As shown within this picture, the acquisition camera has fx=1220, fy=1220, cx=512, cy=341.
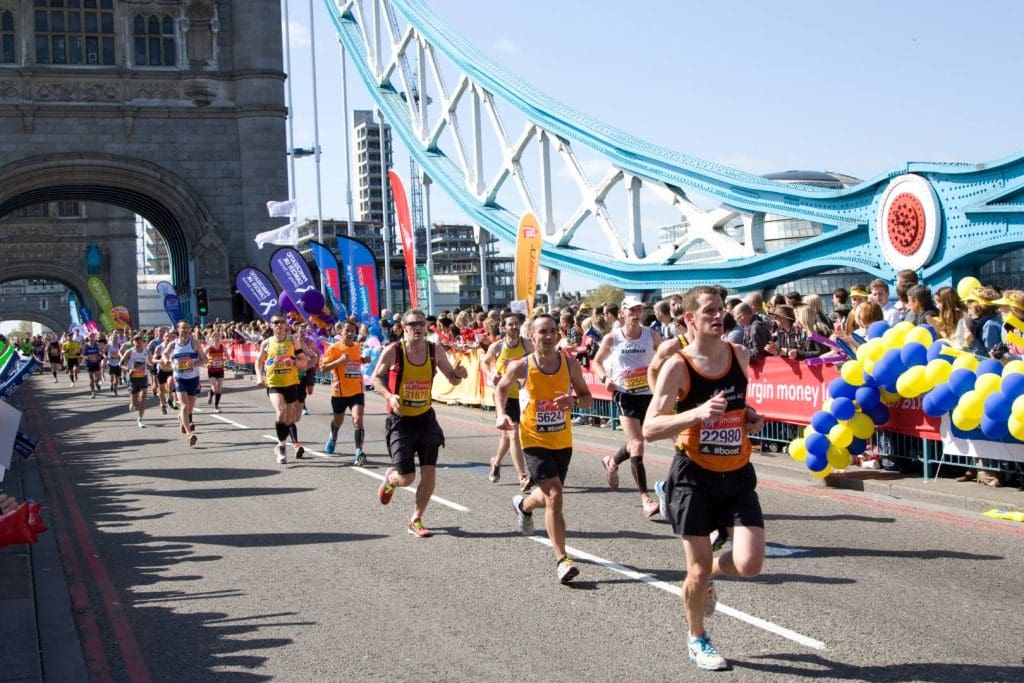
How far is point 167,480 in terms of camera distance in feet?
47.0

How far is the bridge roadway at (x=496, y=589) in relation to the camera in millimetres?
6230

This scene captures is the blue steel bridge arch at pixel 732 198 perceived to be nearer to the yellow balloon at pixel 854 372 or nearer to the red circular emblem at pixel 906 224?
the red circular emblem at pixel 906 224

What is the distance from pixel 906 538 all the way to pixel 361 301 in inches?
954

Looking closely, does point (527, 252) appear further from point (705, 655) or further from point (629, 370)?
point (705, 655)

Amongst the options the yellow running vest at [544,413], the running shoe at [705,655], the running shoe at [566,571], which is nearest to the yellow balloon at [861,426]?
the yellow running vest at [544,413]

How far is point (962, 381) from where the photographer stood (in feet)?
33.9

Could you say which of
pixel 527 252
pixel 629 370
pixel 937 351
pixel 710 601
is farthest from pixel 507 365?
pixel 527 252

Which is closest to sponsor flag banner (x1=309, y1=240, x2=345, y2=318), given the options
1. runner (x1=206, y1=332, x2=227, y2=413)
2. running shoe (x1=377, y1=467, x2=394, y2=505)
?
runner (x1=206, y1=332, x2=227, y2=413)

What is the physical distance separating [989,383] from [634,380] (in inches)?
119

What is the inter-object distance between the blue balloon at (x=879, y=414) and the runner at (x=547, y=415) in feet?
12.4

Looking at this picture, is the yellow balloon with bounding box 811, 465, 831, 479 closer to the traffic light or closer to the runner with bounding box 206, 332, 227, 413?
the runner with bounding box 206, 332, 227, 413

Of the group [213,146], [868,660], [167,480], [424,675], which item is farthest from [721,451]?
[213,146]

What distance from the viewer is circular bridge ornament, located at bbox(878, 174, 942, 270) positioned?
22.0m

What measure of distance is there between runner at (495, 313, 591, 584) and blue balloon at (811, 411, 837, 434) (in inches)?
138
